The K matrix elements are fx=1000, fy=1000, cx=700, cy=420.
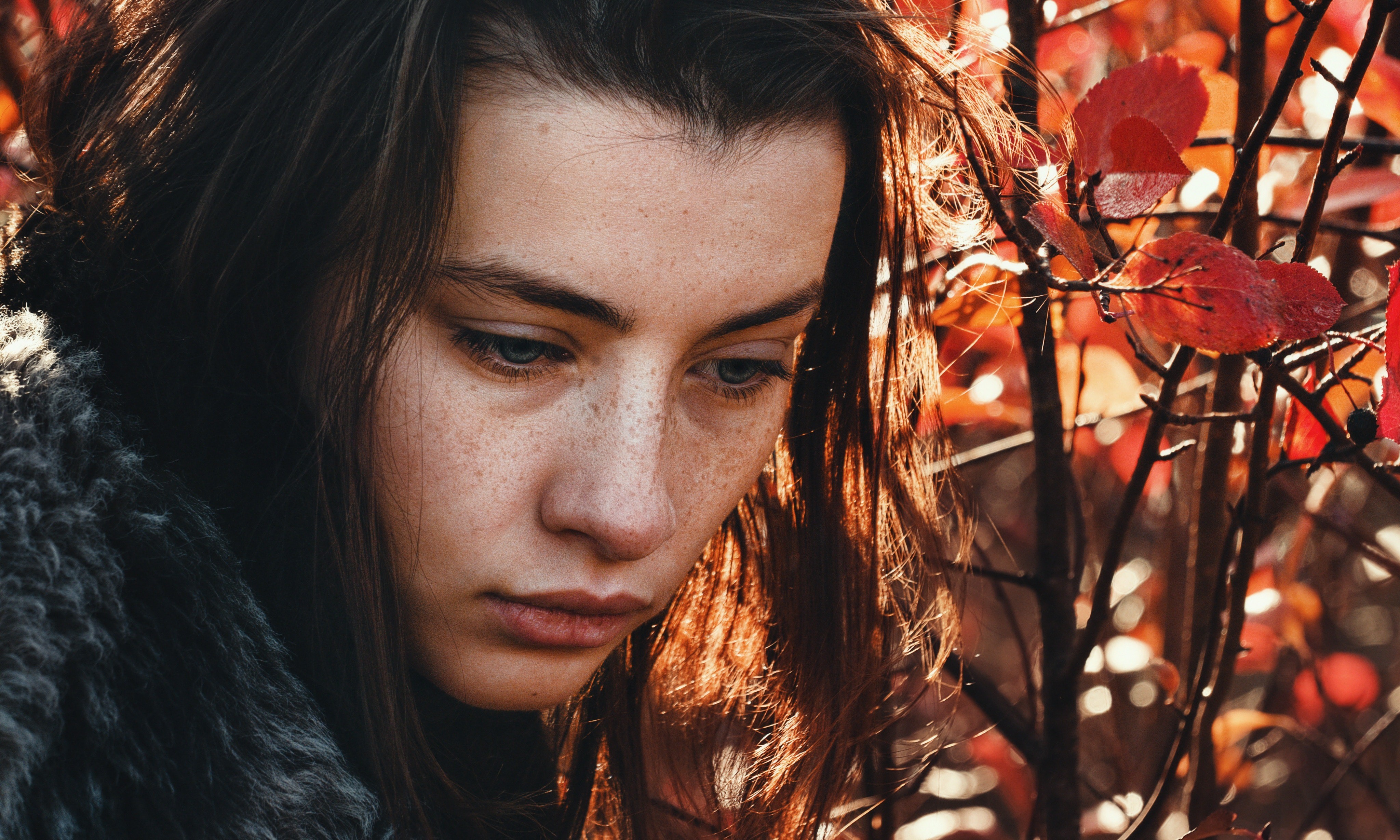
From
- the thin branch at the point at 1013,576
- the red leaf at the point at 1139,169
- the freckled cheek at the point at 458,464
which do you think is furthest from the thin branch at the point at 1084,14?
the freckled cheek at the point at 458,464

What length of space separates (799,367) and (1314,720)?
1.64 meters

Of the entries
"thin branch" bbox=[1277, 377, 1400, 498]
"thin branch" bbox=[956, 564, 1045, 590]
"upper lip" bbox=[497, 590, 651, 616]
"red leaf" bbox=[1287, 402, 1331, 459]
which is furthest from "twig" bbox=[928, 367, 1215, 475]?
"upper lip" bbox=[497, 590, 651, 616]

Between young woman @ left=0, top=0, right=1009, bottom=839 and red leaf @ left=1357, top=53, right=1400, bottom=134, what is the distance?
1.62 feet

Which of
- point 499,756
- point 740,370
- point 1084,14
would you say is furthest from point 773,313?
point 1084,14

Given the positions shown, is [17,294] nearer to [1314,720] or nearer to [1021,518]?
[1314,720]

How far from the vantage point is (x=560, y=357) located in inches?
38.0

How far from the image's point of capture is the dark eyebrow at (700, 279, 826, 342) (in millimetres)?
994

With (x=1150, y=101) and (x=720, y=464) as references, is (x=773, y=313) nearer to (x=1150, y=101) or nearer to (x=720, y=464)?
(x=720, y=464)

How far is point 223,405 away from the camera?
100cm

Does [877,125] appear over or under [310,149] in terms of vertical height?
over

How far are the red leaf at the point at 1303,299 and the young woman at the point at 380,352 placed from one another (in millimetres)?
317

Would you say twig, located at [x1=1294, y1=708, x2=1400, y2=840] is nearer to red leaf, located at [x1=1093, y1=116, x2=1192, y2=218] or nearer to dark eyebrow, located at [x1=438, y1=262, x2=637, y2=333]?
red leaf, located at [x1=1093, y1=116, x2=1192, y2=218]

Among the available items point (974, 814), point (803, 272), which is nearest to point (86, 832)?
point (803, 272)

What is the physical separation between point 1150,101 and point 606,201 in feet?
1.82
